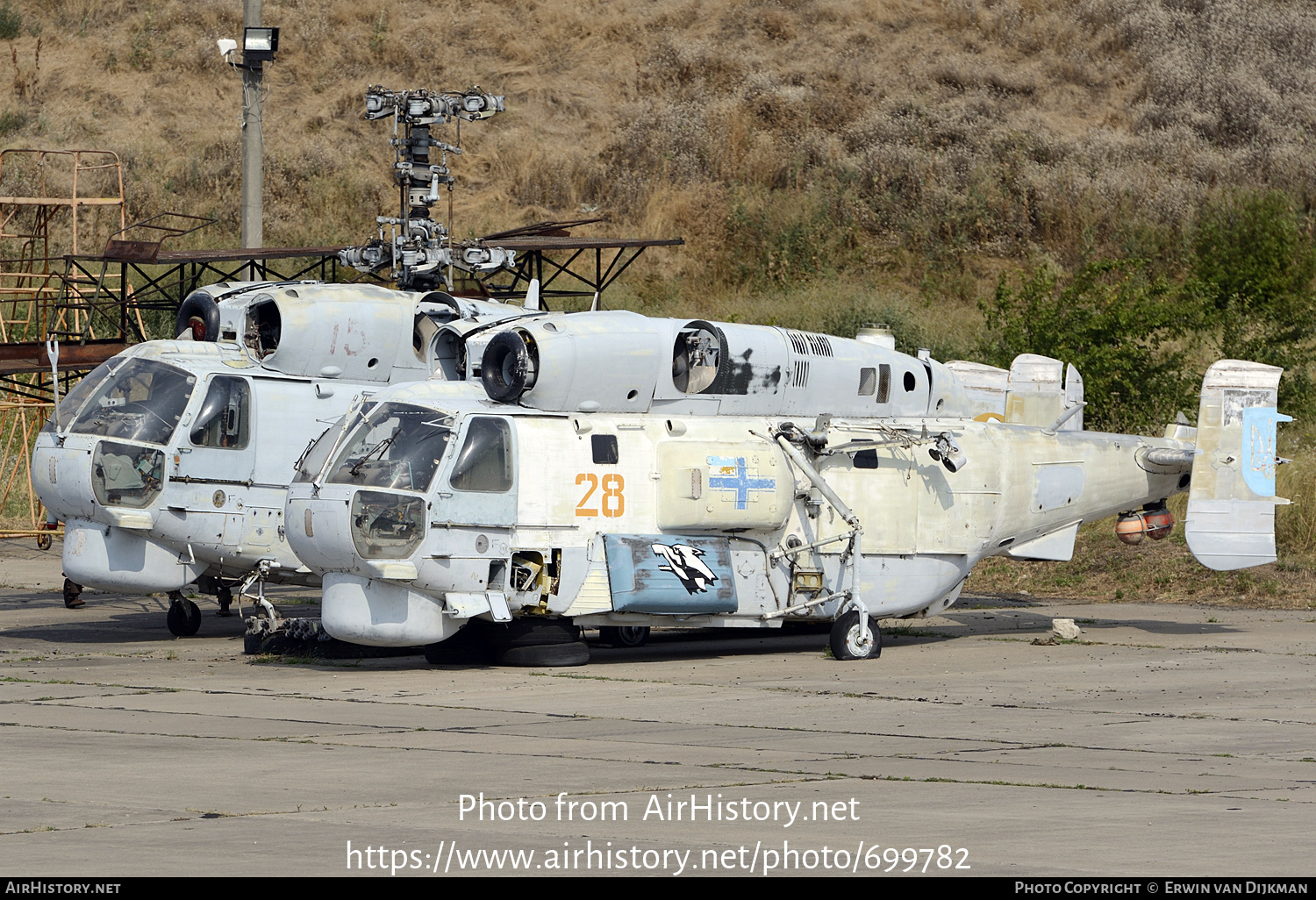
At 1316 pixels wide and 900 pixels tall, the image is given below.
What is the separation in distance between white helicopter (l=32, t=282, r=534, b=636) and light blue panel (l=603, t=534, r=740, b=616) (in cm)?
264

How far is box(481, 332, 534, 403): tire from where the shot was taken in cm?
1441

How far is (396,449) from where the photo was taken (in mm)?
13844

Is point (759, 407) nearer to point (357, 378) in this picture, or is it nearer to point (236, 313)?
point (357, 378)

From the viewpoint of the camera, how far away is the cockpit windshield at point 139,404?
16.0 metres

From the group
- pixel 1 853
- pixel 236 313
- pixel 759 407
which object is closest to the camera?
pixel 1 853

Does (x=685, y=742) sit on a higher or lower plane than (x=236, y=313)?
lower

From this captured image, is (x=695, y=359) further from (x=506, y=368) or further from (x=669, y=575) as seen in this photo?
(x=669, y=575)

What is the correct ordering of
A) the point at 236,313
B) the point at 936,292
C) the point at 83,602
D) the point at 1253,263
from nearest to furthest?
the point at 236,313 < the point at 83,602 < the point at 1253,263 < the point at 936,292

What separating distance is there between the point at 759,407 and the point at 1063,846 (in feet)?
28.2

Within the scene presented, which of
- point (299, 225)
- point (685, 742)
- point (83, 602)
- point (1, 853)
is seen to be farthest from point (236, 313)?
point (299, 225)

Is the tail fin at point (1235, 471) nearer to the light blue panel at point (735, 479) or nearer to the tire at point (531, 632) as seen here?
the light blue panel at point (735, 479)

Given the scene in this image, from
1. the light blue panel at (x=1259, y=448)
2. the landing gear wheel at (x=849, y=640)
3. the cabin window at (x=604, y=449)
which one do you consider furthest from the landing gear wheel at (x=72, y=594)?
the light blue panel at (x=1259, y=448)

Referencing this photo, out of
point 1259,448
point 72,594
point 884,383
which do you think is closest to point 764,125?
point 72,594

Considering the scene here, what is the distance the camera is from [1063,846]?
751 centimetres
